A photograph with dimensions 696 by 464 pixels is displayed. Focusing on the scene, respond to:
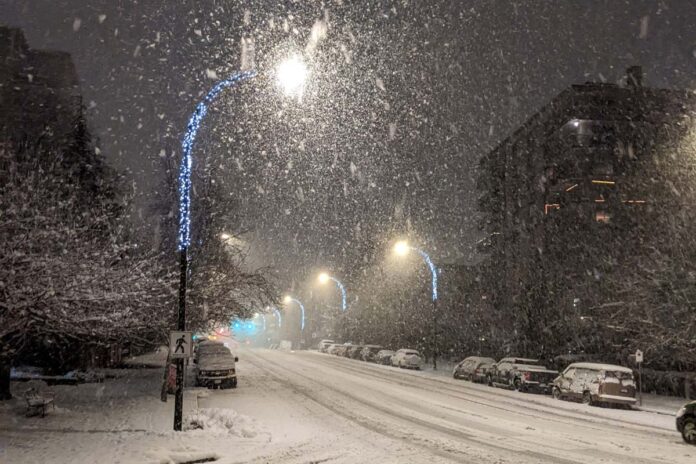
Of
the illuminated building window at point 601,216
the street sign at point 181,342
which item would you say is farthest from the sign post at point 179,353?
the illuminated building window at point 601,216

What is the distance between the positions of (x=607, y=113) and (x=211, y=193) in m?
44.8

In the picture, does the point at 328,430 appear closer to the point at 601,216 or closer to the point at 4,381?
the point at 4,381

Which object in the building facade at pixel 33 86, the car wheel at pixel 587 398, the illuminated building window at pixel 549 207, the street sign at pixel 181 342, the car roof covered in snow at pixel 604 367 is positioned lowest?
the car wheel at pixel 587 398

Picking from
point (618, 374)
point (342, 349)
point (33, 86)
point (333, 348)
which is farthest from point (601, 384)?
point (333, 348)

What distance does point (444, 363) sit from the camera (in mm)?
59344

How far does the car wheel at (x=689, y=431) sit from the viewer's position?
49.7 feet

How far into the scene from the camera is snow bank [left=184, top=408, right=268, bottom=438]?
1462 centimetres

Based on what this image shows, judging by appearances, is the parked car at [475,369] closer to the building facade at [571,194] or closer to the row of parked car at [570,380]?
the row of parked car at [570,380]

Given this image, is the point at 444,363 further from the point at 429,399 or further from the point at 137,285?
the point at 137,285

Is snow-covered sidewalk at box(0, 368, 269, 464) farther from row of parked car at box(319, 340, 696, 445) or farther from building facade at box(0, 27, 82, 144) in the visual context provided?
building facade at box(0, 27, 82, 144)

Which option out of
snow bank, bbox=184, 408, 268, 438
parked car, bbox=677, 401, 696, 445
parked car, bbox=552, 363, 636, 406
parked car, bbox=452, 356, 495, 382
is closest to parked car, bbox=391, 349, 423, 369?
parked car, bbox=452, 356, 495, 382

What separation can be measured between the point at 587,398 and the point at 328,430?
14.2 m

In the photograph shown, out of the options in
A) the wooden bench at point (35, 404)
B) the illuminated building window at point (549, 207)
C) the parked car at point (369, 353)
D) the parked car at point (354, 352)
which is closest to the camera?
the wooden bench at point (35, 404)

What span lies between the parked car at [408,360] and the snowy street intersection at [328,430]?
958 inches
